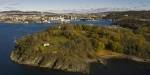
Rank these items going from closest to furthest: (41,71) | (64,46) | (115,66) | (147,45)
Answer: (41,71), (115,66), (64,46), (147,45)

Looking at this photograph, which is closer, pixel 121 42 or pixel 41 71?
pixel 41 71

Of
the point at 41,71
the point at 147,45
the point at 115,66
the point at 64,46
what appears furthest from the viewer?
the point at 147,45

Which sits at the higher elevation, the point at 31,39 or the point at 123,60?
the point at 31,39

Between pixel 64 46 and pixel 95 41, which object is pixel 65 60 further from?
pixel 95 41

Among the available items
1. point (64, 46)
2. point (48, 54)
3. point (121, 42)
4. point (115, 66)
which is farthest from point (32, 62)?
point (121, 42)
